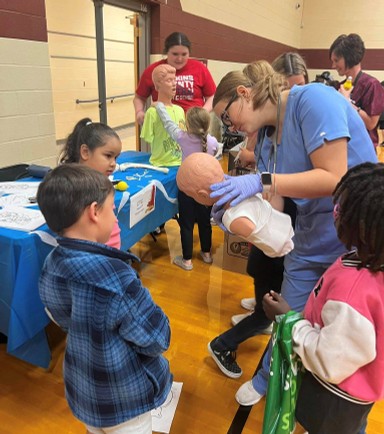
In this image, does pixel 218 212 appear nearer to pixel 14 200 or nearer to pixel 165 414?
pixel 165 414

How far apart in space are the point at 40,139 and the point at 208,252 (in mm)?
1690

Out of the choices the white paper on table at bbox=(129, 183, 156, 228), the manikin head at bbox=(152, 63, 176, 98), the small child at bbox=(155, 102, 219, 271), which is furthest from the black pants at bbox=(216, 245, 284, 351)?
the manikin head at bbox=(152, 63, 176, 98)

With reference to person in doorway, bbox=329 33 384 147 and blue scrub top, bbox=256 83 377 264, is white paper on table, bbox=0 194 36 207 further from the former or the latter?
person in doorway, bbox=329 33 384 147

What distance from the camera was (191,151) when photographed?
2441 mm

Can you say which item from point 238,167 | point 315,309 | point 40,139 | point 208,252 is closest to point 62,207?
point 315,309

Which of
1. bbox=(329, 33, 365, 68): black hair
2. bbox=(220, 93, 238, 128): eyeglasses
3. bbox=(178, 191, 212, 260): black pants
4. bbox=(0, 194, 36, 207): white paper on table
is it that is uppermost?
bbox=(329, 33, 365, 68): black hair

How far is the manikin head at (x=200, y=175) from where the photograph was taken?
44.7 inches

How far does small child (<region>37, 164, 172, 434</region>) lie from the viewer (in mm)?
857

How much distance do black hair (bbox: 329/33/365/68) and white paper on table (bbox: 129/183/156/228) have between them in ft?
5.53

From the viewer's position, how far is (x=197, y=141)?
2.41m

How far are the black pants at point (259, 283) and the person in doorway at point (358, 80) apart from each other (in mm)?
1611

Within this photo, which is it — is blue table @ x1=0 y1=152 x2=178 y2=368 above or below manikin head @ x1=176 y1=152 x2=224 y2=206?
below

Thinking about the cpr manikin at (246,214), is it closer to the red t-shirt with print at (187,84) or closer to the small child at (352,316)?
the small child at (352,316)

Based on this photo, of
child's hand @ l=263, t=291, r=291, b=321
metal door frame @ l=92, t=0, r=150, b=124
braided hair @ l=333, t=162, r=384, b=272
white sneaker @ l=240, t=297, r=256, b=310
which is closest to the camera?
braided hair @ l=333, t=162, r=384, b=272
